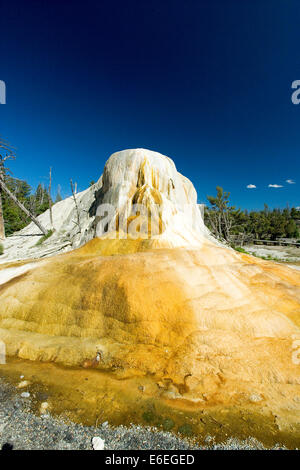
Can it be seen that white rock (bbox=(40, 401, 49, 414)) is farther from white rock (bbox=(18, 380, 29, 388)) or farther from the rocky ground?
the rocky ground

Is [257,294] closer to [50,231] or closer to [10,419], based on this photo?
[10,419]

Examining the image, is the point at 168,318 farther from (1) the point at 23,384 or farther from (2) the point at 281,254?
(2) the point at 281,254

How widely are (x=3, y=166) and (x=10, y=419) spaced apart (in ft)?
47.9

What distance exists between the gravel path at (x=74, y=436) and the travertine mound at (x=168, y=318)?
0.58 metres

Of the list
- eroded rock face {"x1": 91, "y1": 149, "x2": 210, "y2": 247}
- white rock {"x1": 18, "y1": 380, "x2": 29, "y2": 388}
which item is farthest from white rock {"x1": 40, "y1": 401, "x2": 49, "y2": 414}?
eroded rock face {"x1": 91, "y1": 149, "x2": 210, "y2": 247}

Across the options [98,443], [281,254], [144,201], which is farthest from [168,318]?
[281,254]

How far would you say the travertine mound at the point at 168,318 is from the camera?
2.93 m

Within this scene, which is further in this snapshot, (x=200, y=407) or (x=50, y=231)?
(x=50, y=231)

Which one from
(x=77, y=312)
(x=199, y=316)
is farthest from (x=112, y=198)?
(x=199, y=316)

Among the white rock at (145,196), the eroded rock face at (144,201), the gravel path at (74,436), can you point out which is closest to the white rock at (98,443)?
the gravel path at (74,436)

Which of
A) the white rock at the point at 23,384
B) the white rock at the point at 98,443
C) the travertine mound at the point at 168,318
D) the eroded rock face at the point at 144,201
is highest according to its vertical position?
the eroded rock face at the point at 144,201

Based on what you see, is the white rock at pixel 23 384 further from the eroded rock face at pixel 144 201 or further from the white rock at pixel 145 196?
the eroded rock face at pixel 144 201
